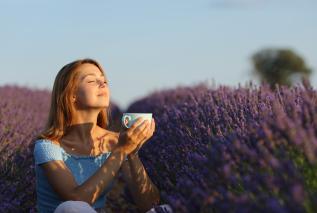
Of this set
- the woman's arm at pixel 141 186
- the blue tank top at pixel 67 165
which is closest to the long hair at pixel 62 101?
the blue tank top at pixel 67 165

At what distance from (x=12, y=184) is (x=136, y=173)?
1.45 metres

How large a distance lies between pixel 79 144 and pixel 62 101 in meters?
0.27

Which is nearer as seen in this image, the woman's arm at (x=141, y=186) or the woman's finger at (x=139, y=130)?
the woman's finger at (x=139, y=130)

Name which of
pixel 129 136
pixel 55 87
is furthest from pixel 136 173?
pixel 55 87

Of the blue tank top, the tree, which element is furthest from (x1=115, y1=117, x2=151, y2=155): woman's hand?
the tree

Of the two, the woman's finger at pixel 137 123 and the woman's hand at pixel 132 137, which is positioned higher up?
the woman's finger at pixel 137 123

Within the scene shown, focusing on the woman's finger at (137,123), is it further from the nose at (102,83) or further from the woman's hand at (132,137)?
the nose at (102,83)

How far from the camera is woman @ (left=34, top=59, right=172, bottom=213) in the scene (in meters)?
3.51

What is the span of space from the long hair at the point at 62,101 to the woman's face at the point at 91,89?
0.04 meters

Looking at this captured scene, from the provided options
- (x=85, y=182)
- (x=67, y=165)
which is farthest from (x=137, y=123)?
(x=67, y=165)

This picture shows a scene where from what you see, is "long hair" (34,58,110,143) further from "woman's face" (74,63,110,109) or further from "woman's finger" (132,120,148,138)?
"woman's finger" (132,120,148,138)

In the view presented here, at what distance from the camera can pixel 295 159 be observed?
245 cm

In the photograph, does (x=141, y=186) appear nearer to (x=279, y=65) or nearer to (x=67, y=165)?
(x=67, y=165)

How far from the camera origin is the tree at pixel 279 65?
27.8 m
